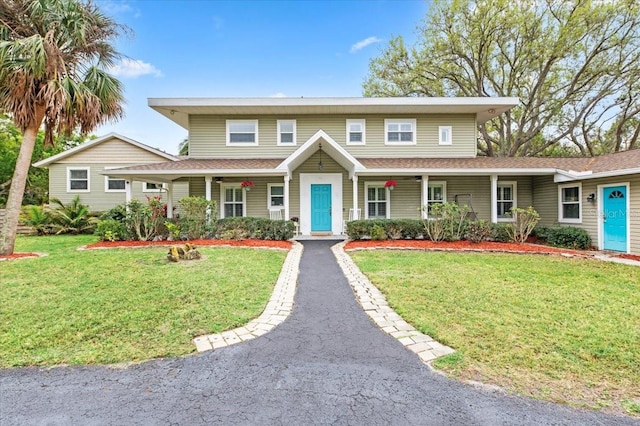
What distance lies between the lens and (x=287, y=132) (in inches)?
538

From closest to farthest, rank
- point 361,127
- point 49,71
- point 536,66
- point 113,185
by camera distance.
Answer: point 49,71 < point 361,127 < point 113,185 < point 536,66

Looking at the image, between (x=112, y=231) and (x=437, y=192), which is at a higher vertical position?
(x=437, y=192)

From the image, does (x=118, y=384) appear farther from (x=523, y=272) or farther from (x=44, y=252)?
(x=44, y=252)

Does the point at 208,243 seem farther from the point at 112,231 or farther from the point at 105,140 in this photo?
the point at 105,140

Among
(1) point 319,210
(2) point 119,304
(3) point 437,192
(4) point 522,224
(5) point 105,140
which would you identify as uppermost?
(5) point 105,140

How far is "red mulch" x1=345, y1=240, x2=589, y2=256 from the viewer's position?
31.0 ft

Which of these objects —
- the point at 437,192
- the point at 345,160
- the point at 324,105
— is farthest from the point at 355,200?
the point at 324,105

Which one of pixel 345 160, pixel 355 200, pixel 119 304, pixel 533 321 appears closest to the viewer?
pixel 533 321

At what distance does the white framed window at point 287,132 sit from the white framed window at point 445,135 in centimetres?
652

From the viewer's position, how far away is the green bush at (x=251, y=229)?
10741 millimetres

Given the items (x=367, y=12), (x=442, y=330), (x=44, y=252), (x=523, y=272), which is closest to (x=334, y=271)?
(x=442, y=330)

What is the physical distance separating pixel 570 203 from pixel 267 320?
1247 cm

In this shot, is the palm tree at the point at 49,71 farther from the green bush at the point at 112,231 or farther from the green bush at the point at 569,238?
the green bush at the point at 569,238

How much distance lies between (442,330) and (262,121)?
11.9 metres
